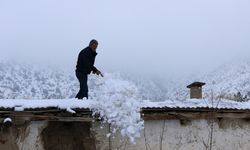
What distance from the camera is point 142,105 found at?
8.89 m

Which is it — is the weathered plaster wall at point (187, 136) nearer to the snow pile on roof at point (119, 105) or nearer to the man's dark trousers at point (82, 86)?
the snow pile on roof at point (119, 105)

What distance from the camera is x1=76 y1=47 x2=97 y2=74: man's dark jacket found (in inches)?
399

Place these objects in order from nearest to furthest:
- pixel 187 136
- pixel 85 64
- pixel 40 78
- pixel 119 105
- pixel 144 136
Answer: pixel 119 105 < pixel 144 136 < pixel 187 136 < pixel 85 64 < pixel 40 78

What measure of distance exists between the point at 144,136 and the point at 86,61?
6.63 feet

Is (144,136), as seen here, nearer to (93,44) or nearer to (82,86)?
(82,86)

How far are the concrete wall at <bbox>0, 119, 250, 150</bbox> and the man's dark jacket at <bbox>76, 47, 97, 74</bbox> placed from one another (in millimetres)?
1521

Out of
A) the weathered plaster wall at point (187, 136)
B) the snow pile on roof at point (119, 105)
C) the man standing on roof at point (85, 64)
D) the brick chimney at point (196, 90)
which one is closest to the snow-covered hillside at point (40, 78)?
the brick chimney at point (196, 90)

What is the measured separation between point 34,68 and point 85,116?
6144cm

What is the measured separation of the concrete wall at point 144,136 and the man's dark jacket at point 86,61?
4.99ft

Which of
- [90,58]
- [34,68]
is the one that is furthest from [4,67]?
[90,58]

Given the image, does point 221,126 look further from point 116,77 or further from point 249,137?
point 116,77

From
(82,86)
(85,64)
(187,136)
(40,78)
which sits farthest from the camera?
(40,78)

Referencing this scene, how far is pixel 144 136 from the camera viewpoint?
941cm

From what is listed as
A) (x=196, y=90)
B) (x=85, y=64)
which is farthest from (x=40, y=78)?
(x=85, y=64)
